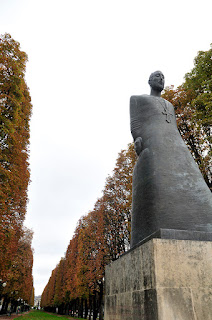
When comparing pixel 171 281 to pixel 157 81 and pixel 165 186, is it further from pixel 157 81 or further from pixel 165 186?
pixel 157 81

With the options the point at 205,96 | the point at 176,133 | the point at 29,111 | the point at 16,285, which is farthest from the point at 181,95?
the point at 16,285

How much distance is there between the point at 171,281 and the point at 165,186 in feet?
4.70

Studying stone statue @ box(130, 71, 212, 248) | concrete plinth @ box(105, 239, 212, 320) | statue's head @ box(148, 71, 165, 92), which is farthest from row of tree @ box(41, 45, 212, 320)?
concrete plinth @ box(105, 239, 212, 320)

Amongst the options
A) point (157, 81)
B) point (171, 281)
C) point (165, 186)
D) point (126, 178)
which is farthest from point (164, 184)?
point (126, 178)

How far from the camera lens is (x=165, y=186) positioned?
138 inches

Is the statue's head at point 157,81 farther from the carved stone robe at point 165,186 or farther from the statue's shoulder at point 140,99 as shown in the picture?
the carved stone robe at point 165,186

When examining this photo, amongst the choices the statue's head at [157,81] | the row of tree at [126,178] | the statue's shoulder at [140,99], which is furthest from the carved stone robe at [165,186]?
the row of tree at [126,178]

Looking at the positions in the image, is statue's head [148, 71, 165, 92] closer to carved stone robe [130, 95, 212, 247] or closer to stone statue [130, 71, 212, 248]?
stone statue [130, 71, 212, 248]

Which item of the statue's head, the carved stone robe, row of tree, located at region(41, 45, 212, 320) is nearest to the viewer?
the carved stone robe

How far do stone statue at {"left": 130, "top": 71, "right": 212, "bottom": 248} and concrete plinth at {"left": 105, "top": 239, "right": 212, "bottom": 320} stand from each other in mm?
554

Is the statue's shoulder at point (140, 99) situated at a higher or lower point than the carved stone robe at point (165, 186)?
higher

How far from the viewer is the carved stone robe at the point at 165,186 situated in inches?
129

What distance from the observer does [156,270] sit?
2428 mm

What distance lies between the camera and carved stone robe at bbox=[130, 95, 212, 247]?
327 centimetres
